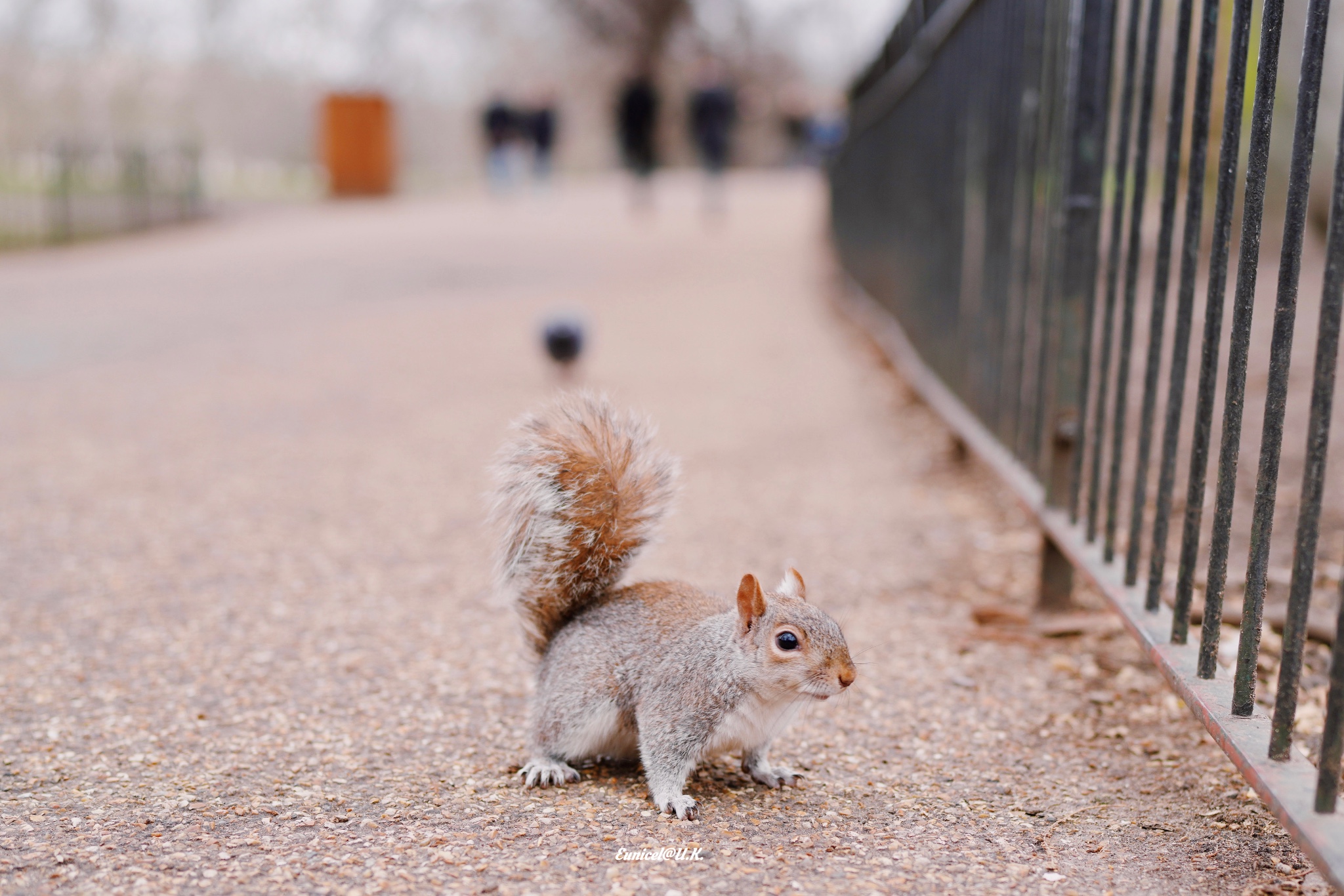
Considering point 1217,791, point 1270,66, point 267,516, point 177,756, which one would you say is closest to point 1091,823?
point 1217,791

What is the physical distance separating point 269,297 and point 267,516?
6498mm

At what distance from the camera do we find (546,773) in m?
2.41

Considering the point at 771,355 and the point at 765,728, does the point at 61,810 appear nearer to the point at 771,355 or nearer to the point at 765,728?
the point at 765,728

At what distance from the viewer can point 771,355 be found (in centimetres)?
814

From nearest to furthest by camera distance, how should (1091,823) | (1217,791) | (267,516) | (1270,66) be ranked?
(1270,66)
(1091,823)
(1217,791)
(267,516)

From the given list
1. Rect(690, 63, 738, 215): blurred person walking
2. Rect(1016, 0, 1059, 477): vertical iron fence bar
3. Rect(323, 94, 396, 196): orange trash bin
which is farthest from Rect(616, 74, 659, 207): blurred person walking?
Rect(1016, 0, 1059, 477): vertical iron fence bar

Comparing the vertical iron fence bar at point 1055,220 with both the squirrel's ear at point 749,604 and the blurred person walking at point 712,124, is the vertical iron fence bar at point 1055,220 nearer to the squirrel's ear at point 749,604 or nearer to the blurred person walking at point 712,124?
the squirrel's ear at point 749,604

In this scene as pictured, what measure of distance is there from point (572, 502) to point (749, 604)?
439mm

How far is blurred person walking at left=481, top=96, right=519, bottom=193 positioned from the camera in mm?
20531

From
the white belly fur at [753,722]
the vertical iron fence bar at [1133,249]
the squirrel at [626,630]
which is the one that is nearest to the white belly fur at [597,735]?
the squirrel at [626,630]

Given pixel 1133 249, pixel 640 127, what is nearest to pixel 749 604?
pixel 1133 249

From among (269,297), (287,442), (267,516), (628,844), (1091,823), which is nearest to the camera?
(628,844)

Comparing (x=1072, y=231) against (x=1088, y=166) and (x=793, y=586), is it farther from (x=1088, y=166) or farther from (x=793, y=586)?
(x=793, y=586)

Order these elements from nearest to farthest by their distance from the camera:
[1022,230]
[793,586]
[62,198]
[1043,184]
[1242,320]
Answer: [1242,320] < [793,586] < [1043,184] < [1022,230] < [62,198]
